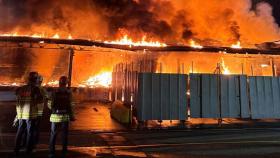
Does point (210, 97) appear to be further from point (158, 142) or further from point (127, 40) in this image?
point (127, 40)

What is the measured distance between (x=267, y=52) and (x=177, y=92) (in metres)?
12.7

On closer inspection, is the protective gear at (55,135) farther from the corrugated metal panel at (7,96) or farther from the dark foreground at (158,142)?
the corrugated metal panel at (7,96)

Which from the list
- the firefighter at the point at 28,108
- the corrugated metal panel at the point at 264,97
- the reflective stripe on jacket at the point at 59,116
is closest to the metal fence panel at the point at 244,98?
the corrugated metal panel at the point at 264,97

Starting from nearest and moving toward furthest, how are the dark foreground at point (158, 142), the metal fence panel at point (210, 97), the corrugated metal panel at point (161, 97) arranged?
the dark foreground at point (158, 142), the corrugated metal panel at point (161, 97), the metal fence panel at point (210, 97)

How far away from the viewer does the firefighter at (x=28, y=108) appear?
661 cm

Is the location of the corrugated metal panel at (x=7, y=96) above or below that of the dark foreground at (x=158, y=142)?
above

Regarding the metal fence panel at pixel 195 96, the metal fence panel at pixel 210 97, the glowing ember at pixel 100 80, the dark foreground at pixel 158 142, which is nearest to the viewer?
the dark foreground at pixel 158 142

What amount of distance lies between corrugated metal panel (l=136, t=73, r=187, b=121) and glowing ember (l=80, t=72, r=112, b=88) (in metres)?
9.95

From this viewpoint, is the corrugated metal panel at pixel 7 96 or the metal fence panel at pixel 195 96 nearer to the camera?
the metal fence panel at pixel 195 96

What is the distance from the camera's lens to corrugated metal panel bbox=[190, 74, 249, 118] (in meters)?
11.8

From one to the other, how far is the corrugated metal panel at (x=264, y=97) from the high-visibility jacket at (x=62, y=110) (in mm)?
9196

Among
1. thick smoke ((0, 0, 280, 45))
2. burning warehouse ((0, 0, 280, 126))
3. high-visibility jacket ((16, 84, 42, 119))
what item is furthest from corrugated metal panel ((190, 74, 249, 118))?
thick smoke ((0, 0, 280, 45))

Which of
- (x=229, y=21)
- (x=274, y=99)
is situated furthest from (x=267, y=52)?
(x=274, y=99)

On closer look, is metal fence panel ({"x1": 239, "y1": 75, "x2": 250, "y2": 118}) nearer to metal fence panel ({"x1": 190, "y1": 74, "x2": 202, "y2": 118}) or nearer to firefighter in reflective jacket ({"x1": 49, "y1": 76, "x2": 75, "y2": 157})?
metal fence panel ({"x1": 190, "y1": 74, "x2": 202, "y2": 118})
